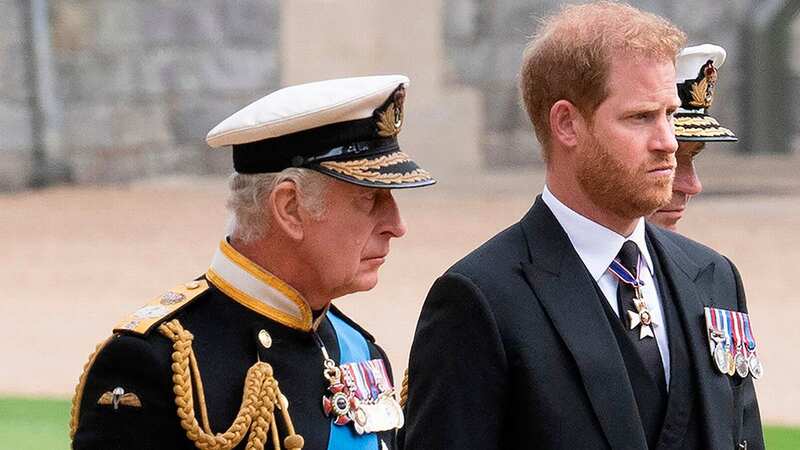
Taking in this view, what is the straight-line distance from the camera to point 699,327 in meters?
3.44

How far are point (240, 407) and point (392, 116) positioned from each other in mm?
646

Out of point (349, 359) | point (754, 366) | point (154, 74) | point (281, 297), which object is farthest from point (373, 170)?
point (154, 74)

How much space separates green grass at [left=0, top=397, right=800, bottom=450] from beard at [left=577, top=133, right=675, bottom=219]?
171 inches

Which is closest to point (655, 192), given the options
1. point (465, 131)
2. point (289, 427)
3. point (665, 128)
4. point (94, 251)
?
point (665, 128)

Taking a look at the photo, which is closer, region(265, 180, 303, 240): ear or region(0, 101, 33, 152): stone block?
region(265, 180, 303, 240): ear

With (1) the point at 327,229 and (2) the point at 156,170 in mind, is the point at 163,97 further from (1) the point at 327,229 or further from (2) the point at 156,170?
(1) the point at 327,229

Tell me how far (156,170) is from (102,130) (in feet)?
2.31

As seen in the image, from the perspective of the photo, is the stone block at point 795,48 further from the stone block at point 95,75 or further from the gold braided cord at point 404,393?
the gold braided cord at point 404,393

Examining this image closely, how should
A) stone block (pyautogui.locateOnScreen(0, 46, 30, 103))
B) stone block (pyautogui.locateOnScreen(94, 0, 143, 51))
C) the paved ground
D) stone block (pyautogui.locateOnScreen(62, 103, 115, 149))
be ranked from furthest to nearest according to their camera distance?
stone block (pyautogui.locateOnScreen(94, 0, 143, 51)) → stone block (pyautogui.locateOnScreen(62, 103, 115, 149)) → stone block (pyautogui.locateOnScreen(0, 46, 30, 103)) → the paved ground

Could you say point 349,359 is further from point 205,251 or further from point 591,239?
point 205,251

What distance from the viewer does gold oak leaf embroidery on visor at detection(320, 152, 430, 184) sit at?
10.9 feet

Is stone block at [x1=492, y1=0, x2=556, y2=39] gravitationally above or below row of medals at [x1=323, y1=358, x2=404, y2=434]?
below

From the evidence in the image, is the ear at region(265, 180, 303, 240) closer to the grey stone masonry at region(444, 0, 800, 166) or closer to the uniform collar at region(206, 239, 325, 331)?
the uniform collar at region(206, 239, 325, 331)

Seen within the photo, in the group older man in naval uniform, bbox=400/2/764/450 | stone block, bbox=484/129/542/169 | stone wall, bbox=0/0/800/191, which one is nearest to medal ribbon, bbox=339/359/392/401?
older man in naval uniform, bbox=400/2/764/450
